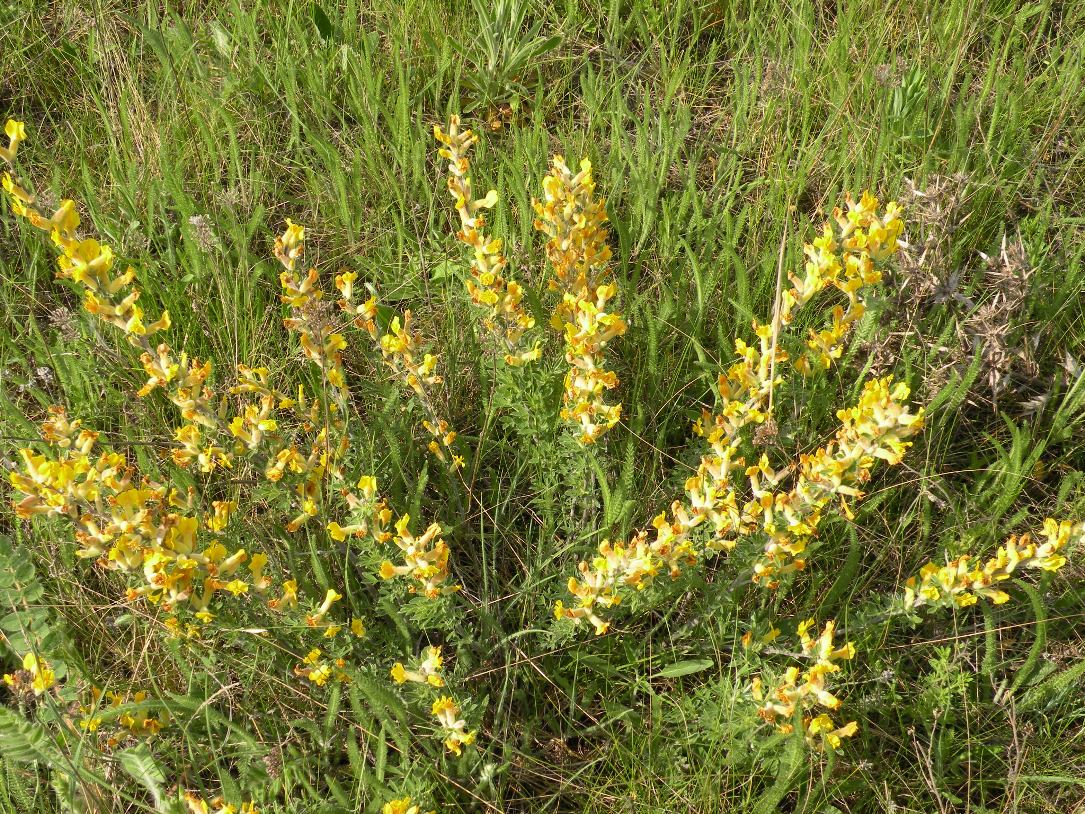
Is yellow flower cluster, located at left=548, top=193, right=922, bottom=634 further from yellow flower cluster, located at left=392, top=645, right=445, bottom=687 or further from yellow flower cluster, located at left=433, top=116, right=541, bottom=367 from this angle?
yellow flower cluster, located at left=392, top=645, right=445, bottom=687

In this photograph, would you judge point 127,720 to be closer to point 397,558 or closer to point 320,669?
point 320,669

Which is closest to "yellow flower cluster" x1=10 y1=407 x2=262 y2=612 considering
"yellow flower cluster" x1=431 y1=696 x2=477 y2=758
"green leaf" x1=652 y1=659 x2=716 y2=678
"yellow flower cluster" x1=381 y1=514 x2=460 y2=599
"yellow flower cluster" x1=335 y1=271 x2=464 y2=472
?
"yellow flower cluster" x1=381 y1=514 x2=460 y2=599

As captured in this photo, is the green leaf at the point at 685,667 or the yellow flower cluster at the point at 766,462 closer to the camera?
the yellow flower cluster at the point at 766,462

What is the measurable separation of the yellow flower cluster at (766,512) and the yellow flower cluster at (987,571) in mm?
240

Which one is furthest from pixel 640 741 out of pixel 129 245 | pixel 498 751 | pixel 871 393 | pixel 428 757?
pixel 129 245

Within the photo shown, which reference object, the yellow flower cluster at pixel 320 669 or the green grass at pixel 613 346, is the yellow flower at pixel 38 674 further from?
the yellow flower cluster at pixel 320 669

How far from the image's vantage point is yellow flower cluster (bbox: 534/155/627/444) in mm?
2102

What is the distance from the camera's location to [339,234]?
10.5 ft

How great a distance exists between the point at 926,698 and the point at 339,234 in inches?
91.5

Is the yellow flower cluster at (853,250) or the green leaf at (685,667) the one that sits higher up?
the yellow flower cluster at (853,250)

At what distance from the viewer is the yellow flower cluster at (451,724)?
1934 mm

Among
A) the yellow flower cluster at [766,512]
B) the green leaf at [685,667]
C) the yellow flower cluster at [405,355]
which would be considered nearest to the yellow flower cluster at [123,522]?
the yellow flower cluster at [405,355]

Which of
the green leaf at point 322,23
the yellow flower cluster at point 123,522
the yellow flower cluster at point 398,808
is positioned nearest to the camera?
the yellow flower cluster at point 123,522

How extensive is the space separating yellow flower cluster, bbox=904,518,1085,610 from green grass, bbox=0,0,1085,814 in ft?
0.44
